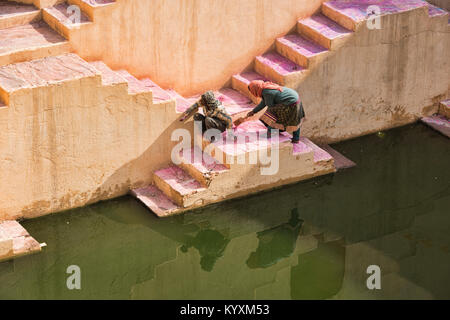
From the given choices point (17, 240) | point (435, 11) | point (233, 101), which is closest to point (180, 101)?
point (233, 101)

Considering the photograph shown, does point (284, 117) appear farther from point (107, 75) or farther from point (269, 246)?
point (107, 75)

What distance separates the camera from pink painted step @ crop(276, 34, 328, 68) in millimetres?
13352

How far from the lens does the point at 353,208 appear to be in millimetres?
12711

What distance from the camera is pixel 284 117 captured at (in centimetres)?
1280

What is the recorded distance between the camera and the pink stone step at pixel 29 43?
39.3 feet

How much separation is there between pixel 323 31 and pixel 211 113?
2.16m

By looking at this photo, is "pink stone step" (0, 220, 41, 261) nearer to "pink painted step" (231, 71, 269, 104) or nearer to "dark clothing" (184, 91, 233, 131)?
"dark clothing" (184, 91, 233, 131)

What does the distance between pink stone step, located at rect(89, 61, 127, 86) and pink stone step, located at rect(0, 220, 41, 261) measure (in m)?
1.96

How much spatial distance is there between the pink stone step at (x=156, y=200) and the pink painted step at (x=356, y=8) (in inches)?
136

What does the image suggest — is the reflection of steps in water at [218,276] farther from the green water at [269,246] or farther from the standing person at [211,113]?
the standing person at [211,113]

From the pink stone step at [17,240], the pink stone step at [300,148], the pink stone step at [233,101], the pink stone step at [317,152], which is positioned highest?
the pink stone step at [233,101]

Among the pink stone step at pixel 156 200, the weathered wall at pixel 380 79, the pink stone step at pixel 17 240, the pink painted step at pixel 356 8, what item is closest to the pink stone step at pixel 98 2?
the pink stone step at pixel 156 200

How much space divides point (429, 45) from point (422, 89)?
2.17ft

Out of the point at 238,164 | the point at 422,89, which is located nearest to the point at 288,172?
the point at 238,164
